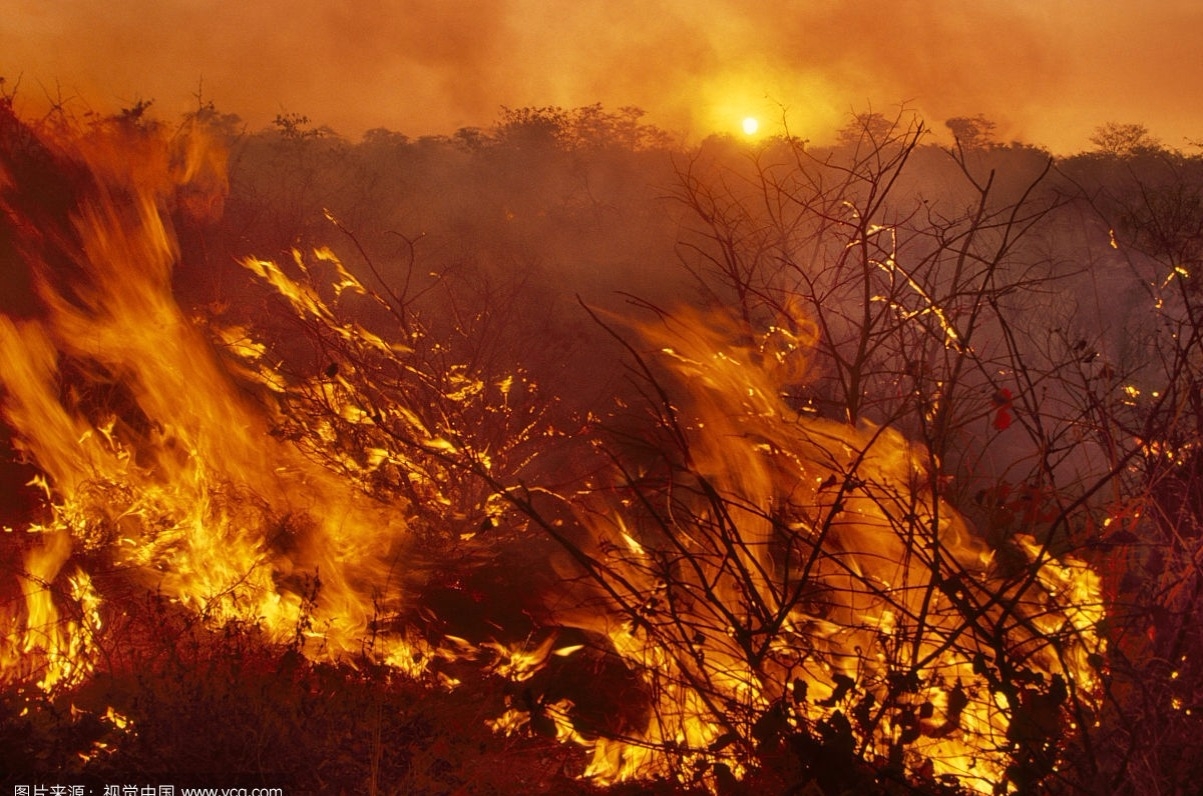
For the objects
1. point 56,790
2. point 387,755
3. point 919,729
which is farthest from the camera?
point 387,755

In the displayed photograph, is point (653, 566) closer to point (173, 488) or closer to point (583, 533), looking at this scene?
point (173, 488)

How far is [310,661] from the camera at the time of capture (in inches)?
177

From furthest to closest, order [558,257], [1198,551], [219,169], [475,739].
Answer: [558,257]
[219,169]
[475,739]
[1198,551]

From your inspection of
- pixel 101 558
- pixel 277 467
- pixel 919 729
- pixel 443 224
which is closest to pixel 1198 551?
pixel 919 729

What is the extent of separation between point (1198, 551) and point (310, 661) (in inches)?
139

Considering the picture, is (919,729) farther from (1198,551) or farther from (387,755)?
(387,755)

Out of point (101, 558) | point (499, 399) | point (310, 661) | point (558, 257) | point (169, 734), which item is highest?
point (558, 257)

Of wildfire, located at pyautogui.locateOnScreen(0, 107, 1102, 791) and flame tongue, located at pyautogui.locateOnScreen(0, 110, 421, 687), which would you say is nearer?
wildfire, located at pyautogui.locateOnScreen(0, 107, 1102, 791)

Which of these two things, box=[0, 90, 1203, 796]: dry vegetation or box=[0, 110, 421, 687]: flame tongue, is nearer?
box=[0, 90, 1203, 796]: dry vegetation

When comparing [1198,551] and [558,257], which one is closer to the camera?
[1198,551]

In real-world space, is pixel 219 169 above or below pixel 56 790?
above

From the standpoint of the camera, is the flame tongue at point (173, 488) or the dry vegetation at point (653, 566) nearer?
→ the dry vegetation at point (653, 566)

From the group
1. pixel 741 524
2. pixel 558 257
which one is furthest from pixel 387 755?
pixel 558 257

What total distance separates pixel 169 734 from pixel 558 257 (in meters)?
14.6
